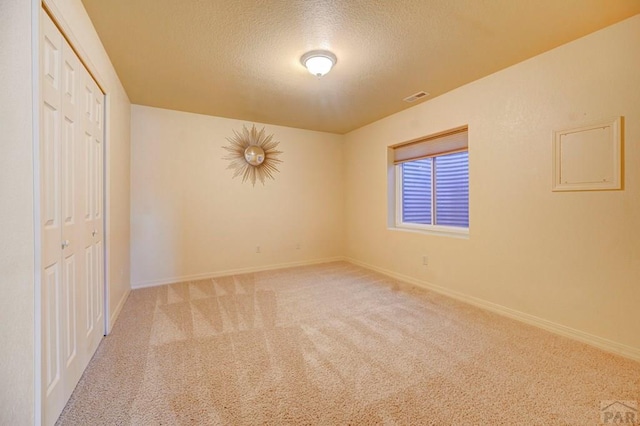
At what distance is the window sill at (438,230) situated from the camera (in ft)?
10.8

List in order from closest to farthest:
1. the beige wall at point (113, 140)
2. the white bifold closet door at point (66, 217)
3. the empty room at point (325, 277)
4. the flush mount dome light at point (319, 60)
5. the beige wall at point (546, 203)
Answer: the white bifold closet door at point (66, 217)
the empty room at point (325, 277)
the beige wall at point (113, 140)
the beige wall at point (546, 203)
the flush mount dome light at point (319, 60)

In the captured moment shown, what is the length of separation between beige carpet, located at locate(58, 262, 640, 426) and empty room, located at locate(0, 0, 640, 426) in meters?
0.02

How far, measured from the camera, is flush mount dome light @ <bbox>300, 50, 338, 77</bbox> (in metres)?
2.36

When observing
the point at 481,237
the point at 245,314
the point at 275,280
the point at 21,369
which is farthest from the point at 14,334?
the point at 481,237

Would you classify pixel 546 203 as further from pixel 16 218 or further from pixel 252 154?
pixel 252 154

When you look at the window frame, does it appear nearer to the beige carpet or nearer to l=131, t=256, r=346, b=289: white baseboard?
the beige carpet

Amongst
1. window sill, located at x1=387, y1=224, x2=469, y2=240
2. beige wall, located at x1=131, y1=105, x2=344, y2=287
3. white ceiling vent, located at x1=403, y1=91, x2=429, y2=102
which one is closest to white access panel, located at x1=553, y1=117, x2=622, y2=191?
window sill, located at x1=387, y1=224, x2=469, y2=240

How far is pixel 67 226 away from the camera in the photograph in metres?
1.57

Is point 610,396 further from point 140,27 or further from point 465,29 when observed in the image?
point 140,27

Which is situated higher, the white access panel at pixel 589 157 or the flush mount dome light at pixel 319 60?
the flush mount dome light at pixel 319 60

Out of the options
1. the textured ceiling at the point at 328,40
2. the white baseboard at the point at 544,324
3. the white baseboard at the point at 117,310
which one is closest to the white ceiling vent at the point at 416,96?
the textured ceiling at the point at 328,40

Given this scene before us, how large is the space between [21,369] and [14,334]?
0.15 meters

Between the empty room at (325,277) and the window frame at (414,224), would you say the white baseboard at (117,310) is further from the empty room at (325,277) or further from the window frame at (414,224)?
the window frame at (414,224)

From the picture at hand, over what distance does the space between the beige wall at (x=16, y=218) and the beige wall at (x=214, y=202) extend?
106 inches
